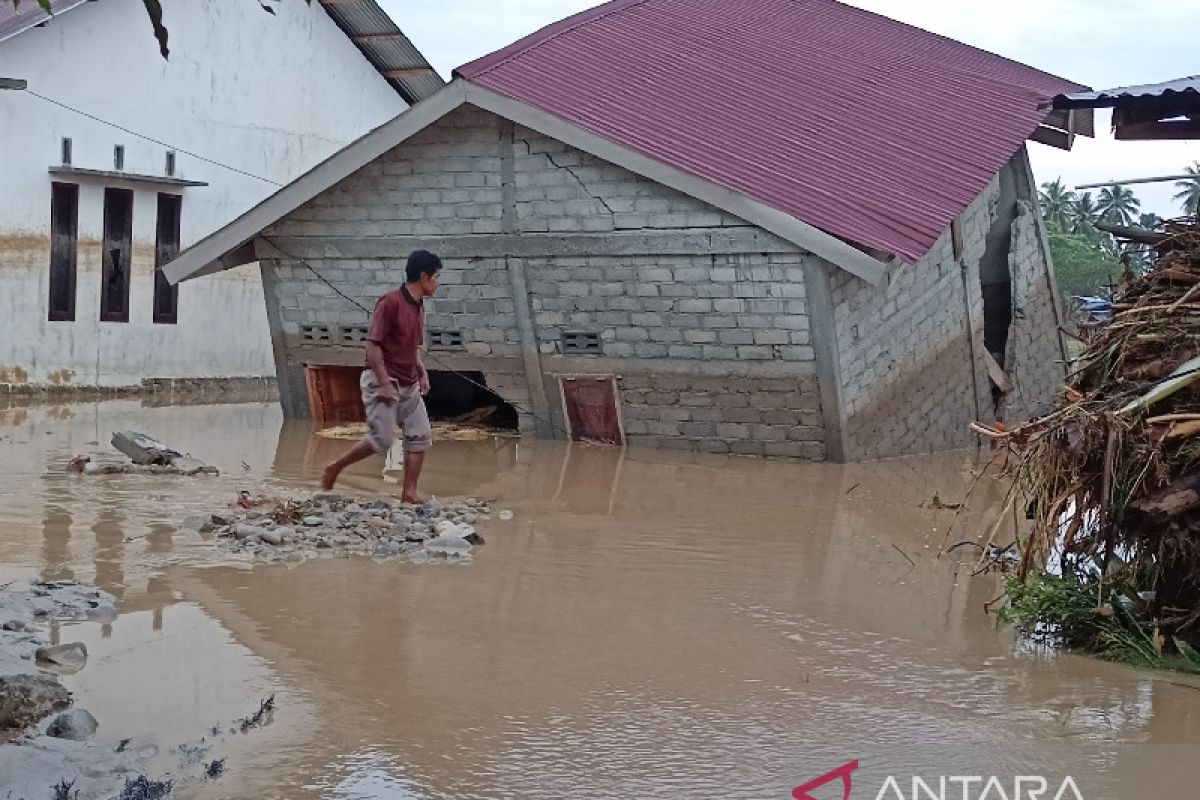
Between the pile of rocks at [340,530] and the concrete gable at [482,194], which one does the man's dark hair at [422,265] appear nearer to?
the pile of rocks at [340,530]

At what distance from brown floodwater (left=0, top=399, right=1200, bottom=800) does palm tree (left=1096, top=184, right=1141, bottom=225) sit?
5989cm

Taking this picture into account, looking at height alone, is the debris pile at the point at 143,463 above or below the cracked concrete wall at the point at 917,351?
below

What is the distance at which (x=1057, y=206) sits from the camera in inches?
2618

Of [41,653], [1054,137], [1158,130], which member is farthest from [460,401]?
[41,653]

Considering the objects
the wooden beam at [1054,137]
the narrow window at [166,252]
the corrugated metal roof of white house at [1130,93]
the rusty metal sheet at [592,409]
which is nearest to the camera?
the corrugated metal roof of white house at [1130,93]

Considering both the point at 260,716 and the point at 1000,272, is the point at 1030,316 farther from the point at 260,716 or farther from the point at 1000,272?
the point at 260,716

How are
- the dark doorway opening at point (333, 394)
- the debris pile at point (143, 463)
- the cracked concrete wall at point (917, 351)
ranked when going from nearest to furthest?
the debris pile at point (143, 463), the cracked concrete wall at point (917, 351), the dark doorway opening at point (333, 394)

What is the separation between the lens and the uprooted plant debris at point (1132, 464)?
533 cm

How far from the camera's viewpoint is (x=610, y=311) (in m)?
13.4

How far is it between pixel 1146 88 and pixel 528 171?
6.27m

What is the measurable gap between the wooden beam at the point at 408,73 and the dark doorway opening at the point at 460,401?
24.7 ft

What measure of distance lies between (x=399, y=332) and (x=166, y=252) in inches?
451

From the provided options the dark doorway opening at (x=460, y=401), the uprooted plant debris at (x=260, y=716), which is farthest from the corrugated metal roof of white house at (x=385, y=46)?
the uprooted plant debris at (x=260, y=716)

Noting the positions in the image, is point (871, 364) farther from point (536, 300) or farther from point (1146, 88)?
point (1146, 88)
